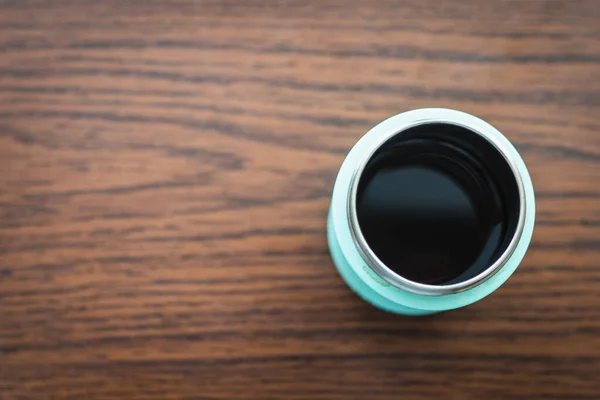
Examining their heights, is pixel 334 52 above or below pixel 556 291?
above

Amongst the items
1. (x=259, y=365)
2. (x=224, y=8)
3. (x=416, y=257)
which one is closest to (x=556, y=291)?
(x=416, y=257)

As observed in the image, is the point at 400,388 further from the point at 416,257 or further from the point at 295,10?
the point at 295,10

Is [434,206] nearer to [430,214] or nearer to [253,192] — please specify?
[430,214]

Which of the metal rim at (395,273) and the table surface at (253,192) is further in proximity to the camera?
the table surface at (253,192)

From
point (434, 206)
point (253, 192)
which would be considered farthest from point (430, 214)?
Result: point (253, 192)

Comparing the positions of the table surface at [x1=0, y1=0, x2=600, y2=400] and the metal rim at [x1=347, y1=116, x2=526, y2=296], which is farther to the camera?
the table surface at [x1=0, y1=0, x2=600, y2=400]
